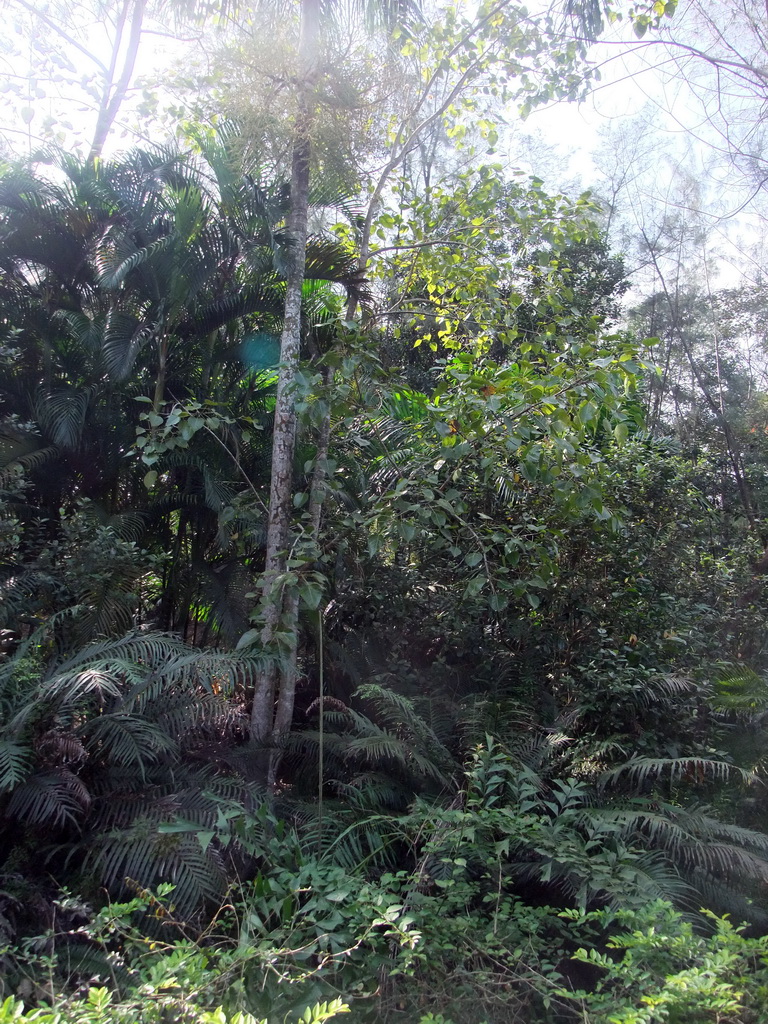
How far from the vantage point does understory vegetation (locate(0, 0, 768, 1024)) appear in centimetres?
308

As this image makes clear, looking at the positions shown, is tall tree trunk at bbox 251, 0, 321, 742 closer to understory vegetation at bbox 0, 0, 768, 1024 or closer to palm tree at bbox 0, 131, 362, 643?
understory vegetation at bbox 0, 0, 768, 1024

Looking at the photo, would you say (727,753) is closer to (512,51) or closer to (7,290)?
(512,51)

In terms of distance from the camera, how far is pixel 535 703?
5.39 m

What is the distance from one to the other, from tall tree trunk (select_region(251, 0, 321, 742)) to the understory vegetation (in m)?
0.04

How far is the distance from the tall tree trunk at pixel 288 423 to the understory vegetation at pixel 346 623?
0.04 meters

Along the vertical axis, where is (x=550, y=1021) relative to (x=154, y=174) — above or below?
below

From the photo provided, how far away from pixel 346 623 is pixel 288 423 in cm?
180

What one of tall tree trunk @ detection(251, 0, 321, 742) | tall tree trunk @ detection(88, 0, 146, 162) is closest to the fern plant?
tall tree trunk @ detection(251, 0, 321, 742)

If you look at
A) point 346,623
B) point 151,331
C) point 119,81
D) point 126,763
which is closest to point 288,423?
point 151,331

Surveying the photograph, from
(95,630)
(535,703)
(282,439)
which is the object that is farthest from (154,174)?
(535,703)

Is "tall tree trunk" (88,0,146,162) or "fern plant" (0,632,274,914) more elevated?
"tall tree trunk" (88,0,146,162)

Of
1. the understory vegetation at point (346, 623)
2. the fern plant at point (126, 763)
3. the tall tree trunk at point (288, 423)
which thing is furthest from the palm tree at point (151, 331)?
the fern plant at point (126, 763)

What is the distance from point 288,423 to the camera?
17.0 ft

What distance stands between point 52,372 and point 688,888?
5.63 m
